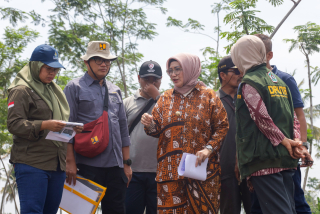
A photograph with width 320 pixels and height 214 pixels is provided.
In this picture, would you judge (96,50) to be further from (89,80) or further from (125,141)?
(125,141)

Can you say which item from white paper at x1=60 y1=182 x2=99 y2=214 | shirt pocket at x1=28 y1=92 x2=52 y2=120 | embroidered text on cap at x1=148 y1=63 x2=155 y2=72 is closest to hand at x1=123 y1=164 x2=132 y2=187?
white paper at x1=60 y1=182 x2=99 y2=214

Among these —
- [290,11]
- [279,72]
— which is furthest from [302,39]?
[279,72]

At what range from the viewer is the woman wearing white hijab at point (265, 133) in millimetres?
2213

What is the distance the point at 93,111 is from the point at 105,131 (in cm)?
26

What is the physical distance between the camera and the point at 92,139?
3016 mm

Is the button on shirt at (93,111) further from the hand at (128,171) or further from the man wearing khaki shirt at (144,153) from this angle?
the man wearing khaki shirt at (144,153)

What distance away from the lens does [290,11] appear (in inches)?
211

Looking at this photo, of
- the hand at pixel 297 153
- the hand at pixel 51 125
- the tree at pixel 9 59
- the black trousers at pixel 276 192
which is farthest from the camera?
the tree at pixel 9 59

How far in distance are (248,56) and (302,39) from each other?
11608 mm

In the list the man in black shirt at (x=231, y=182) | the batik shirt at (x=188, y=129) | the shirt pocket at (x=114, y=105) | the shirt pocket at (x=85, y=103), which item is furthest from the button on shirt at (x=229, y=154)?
the shirt pocket at (x=85, y=103)

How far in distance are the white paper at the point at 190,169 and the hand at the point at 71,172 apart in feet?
3.63

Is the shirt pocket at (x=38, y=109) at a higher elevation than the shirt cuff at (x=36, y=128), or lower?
higher

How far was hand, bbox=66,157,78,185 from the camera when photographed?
2.95 m

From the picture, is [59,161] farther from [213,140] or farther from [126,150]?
[213,140]
